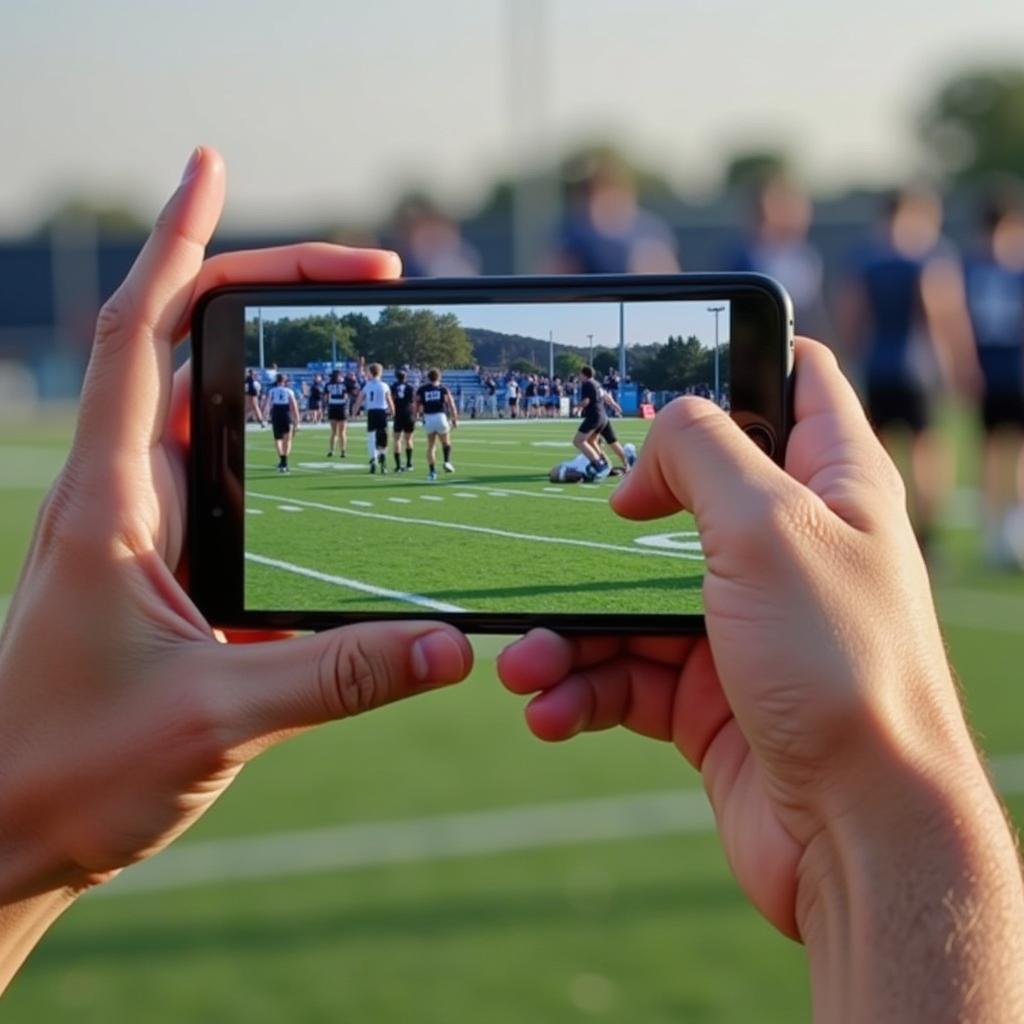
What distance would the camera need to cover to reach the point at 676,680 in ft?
7.50

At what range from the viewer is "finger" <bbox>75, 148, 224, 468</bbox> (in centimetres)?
193

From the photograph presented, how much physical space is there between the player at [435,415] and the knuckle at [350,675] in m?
0.40

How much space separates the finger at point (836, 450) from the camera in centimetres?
172

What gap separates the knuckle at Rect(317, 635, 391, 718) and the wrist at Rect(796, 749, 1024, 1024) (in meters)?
0.58

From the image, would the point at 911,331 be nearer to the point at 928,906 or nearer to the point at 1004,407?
the point at 1004,407

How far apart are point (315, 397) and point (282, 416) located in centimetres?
5

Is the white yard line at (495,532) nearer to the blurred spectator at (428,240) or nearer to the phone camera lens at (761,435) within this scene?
the phone camera lens at (761,435)

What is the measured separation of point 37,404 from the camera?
38000mm

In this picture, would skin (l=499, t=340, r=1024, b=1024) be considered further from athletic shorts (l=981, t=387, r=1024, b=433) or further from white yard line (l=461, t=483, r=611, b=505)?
athletic shorts (l=981, t=387, r=1024, b=433)

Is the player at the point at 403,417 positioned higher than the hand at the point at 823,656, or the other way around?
the player at the point at 403,417

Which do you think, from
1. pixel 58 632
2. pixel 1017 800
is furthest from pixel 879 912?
pixel 1017 800

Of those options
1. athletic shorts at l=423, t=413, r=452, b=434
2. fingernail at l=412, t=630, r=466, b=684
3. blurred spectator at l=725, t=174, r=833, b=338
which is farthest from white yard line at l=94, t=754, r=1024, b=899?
blurred spectator at l=725, t=174, r=833, b=338

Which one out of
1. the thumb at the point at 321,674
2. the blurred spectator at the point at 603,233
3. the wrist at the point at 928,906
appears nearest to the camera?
the wrist at the point at 928,906

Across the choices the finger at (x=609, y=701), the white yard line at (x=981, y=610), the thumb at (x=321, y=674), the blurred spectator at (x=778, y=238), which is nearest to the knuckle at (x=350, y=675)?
the thumb at (x=321, y=674)
